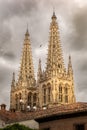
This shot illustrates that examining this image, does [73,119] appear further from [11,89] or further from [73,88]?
[11,89]

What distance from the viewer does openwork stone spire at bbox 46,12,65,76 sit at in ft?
389

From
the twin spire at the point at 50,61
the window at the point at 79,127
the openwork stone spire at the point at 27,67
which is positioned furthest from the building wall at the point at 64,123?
the openwork stone spire at the point at 27,67

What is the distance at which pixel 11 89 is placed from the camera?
430 feet

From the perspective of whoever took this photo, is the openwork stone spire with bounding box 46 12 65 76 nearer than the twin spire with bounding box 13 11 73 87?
Yes

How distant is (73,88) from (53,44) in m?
12.0

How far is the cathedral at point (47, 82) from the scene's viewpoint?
11675cm

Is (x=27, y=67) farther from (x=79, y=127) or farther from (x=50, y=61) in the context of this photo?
(x=79, y=127)

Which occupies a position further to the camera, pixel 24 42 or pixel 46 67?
pixel 24 42

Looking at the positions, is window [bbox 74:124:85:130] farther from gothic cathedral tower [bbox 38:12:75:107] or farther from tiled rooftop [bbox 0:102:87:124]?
gothic cathedral tower [bbox 38:12:75:107]

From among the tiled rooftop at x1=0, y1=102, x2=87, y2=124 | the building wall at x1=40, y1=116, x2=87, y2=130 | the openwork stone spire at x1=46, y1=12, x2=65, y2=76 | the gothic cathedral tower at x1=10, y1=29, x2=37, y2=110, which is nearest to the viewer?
the building wall at x1=40, y1=116, x2=87, y2=130

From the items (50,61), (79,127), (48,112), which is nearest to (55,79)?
(50,61)

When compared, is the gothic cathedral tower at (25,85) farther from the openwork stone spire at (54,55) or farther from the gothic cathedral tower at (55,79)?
the openwork stone spire at (54,55)

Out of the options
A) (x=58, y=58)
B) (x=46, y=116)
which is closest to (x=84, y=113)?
(x=46, y=116)

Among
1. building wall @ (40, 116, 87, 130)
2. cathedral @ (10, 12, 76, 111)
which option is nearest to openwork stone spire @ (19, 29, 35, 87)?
cathedral @ (10, 12, 76, 111)
